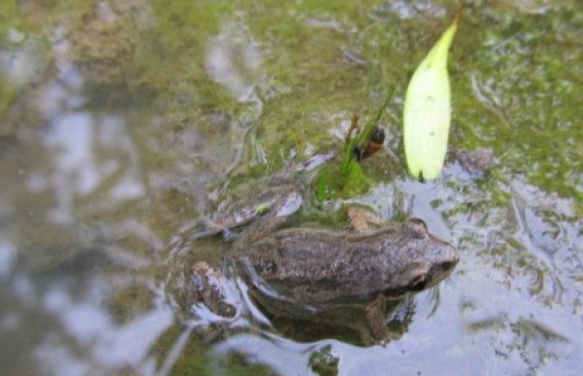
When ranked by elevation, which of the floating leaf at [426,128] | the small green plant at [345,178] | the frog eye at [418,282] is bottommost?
the frog eye at [418,282]

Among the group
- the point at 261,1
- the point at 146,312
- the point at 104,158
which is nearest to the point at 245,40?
the point at 261,1

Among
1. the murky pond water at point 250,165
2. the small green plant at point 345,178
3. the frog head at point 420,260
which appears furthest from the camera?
the small green plant at point 345,178

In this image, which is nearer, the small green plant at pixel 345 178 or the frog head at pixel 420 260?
the frog head at pixel 420 260

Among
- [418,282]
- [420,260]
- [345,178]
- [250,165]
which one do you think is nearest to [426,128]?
[345,178]

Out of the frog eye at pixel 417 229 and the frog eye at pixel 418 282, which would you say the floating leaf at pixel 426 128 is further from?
the frog eye at pixel 418 282

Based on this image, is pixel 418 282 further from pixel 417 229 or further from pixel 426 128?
pixel 426 128

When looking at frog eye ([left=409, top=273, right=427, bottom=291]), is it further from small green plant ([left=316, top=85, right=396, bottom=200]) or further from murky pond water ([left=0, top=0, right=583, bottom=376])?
small green plant ([left=316, top=85, right=396, bottom=200])

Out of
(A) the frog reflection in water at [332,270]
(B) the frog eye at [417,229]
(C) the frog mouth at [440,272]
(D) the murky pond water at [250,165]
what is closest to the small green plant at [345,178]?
(D) the murky pond water at [250,165]
